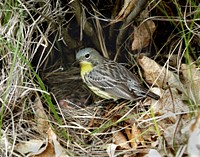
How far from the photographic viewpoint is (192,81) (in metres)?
4.82

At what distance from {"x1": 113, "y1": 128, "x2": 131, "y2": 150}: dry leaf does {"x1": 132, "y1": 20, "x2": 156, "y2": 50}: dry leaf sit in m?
1.08

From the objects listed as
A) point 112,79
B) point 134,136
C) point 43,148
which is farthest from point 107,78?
point 43,148

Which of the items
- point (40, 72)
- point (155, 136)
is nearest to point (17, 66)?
point (40, 72)

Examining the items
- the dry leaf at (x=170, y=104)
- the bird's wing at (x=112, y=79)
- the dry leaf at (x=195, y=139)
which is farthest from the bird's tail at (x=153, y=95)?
the dry leaf at (x=195, y=139)

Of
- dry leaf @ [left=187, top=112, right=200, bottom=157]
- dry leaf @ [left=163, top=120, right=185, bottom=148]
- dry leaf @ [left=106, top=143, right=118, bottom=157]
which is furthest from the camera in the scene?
dry leaf @ [left=106, top=143, right=118, bottom=157]

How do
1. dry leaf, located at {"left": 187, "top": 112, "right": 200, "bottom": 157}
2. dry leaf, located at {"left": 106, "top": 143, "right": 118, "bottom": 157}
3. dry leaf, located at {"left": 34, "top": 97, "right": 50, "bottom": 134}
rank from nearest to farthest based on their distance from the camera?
dry leaf, located at {"left": 187, "top": 112, "right": 200, "bottom": 157} → dry leaf, located at {"left": 106, "top": 143, "right": 118, "bottom": 157} → dry leaf, located at {"left": 34, "top": 97, "right": 50, "bottom": 134}

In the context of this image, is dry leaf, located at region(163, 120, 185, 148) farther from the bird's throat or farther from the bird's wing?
the bird's throat

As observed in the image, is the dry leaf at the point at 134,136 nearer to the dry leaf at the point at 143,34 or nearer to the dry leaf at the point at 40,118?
the dry leaf at the point at 40,118

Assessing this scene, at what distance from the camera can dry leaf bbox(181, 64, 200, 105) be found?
4668 millimetres

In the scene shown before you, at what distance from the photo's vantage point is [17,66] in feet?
16.4

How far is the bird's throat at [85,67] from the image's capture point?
18.7 feet

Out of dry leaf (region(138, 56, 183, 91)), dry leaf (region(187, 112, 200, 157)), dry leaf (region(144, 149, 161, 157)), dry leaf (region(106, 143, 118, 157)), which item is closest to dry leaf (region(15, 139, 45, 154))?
dry leaf (region(106, 143, 118, 157))

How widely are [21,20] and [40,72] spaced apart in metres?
0.83

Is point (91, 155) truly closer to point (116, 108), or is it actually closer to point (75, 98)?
point (116, 108)
